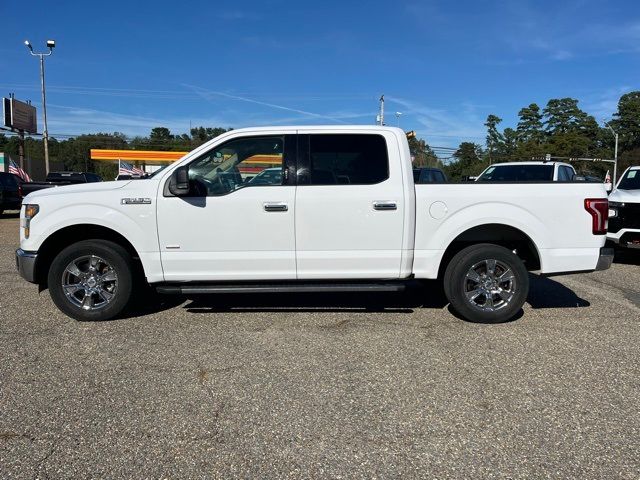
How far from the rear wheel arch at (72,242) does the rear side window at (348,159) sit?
83.1 inches

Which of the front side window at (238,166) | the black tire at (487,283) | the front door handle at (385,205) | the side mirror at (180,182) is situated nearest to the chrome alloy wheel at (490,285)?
the black tire at (487,283)

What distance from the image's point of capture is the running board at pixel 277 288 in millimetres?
5227

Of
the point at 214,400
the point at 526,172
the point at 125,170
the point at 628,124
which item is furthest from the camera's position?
the point at 628,124

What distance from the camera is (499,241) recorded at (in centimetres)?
569

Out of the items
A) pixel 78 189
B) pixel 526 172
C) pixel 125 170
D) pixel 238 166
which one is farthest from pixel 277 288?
pixel 125 170

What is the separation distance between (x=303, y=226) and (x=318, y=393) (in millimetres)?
1938

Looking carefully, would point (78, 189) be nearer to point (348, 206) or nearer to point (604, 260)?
point (348, 206)

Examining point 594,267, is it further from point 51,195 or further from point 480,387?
point 51,195

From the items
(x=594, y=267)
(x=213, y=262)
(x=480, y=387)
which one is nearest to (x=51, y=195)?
(x=213, y=262)

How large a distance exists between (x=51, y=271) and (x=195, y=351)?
6.41 feet

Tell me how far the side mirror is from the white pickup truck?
14mm

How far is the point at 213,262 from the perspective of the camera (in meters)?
5.25

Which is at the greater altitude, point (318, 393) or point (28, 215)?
point (28, 215)

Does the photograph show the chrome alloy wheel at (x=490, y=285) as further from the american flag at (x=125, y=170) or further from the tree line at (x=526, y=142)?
the tree line at (x=526, y=142)
